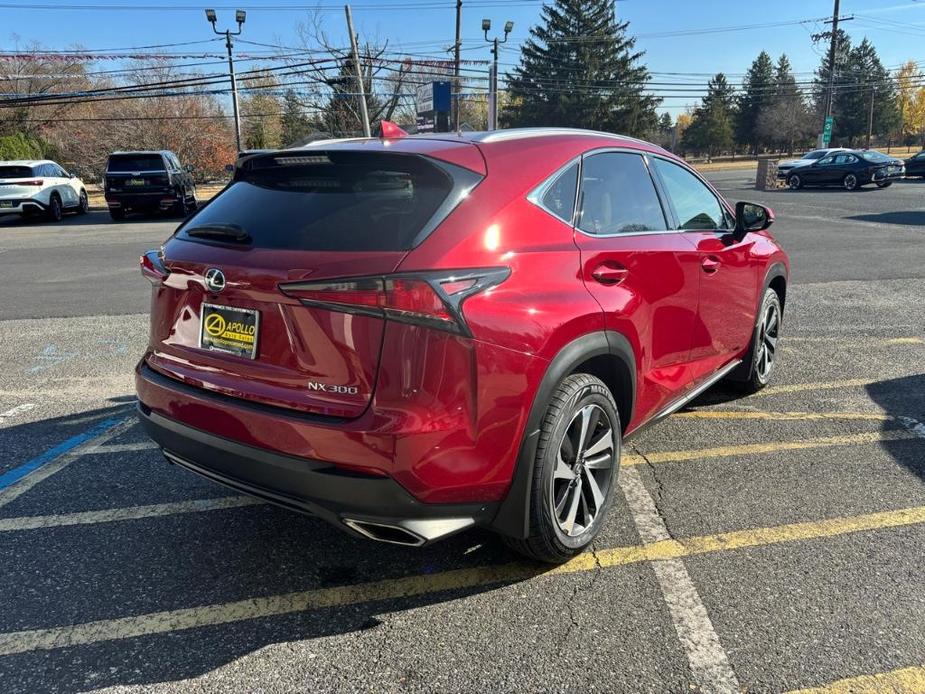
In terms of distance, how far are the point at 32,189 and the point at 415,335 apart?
70.8ft

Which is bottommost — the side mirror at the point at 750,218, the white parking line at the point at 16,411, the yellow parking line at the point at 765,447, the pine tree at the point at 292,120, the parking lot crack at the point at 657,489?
the parking lot crack at the point at 657,489

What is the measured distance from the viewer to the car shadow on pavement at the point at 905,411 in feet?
12.5

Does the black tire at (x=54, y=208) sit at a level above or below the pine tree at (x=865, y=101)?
below

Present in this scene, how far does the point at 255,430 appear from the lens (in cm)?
239

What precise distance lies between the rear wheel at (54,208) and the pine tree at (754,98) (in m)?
78.3

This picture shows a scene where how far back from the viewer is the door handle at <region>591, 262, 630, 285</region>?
2.80 metres

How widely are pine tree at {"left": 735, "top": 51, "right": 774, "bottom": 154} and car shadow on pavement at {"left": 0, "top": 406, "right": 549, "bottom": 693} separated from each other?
88429 mm

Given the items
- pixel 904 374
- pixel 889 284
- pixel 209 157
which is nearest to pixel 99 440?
pixel 904 374

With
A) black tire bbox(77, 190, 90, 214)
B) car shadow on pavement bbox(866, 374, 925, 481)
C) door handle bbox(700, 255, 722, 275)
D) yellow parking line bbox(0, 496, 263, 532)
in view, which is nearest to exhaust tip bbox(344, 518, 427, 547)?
yellow parking line bbox(0, 496, 263, 532)

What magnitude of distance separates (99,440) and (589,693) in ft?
11.0

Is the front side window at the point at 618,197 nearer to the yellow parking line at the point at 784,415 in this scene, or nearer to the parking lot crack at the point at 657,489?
the parking lot crack at the point at 657,489

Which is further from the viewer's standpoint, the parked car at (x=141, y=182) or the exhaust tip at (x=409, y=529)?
the parked car at (x=141, y=182)

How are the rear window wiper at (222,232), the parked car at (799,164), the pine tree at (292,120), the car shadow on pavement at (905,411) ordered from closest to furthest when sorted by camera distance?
the rear window wiper at (222,232), the car shadow on pavement at (905,411), the parked car at (799,164), the pine tree at (292,120)

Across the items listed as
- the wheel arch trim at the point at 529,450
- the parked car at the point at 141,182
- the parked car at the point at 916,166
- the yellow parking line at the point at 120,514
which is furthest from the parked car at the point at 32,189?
the parked car at the point at 916,166
